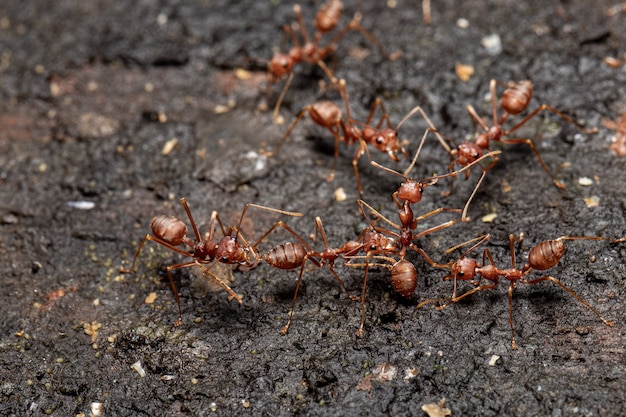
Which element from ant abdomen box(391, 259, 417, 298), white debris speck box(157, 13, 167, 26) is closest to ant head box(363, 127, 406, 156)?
ant abdomen box(391, 259, 417, 298)

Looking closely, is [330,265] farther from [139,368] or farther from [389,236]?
[139,368]

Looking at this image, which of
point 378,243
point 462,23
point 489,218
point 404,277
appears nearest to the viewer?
point 404,277

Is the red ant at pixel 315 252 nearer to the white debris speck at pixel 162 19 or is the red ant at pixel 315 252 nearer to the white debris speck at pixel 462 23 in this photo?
the white debris speck at pixel 462 23

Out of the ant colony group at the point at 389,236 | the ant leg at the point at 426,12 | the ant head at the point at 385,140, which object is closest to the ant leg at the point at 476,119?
the ant colony group at the point at 389,236

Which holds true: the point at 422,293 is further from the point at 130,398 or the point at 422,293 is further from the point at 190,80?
the point at 190,80

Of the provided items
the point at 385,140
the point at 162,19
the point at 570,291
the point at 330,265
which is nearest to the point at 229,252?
the point at 330,265

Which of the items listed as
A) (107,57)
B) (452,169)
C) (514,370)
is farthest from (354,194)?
(107,57)
